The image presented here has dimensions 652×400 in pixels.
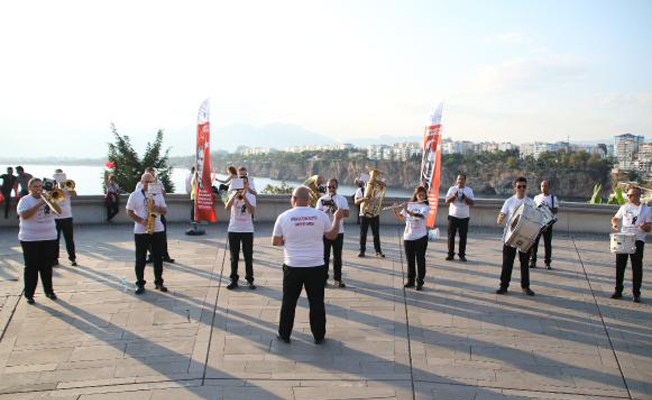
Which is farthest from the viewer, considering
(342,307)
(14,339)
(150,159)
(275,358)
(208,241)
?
(150,159)

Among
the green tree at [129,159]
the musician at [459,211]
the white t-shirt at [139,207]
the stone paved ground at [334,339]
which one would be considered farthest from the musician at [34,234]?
the green tree at [129,159]

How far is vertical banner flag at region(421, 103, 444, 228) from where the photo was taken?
11008mm

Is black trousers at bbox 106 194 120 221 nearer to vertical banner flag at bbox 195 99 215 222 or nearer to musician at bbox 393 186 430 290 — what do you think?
vertical banner flag at bbox 195 99 215 222

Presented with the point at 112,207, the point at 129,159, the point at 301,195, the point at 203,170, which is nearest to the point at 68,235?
the point at 203,170

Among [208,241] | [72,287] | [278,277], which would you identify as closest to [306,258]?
[278,277]

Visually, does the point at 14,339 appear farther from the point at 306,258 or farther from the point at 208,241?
the point at 208,241

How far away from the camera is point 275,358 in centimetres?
565

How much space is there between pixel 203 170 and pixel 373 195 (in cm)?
384

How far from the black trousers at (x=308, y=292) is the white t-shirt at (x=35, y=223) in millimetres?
3771

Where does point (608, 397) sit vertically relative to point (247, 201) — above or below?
below

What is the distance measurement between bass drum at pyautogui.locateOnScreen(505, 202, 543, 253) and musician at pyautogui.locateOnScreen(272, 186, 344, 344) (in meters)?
3.19

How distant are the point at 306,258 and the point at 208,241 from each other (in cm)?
614

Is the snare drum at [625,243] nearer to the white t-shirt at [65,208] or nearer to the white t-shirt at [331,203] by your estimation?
the white t-shirt at [331,203]

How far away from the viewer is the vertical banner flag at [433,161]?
36.1 feet
